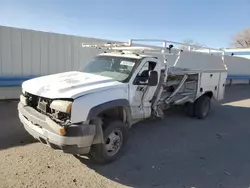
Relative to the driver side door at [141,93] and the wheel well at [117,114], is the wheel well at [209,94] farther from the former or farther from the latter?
the wheel well at [117,114]

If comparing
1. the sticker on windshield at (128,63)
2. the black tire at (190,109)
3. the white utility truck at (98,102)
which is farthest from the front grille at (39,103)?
the black tire at (190,109)

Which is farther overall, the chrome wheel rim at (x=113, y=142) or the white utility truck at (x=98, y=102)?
the chrome wheel rim at (x=113, y=142)

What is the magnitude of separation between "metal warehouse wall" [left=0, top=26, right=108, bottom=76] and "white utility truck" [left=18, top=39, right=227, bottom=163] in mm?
3247

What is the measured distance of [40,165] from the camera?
4145 mm

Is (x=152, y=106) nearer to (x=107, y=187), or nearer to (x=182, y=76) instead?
(x=182, y=76)

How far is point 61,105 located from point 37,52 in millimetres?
5549

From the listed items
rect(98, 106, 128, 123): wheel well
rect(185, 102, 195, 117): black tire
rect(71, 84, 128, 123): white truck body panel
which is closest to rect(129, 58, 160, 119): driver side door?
rect(98, 106, 128, 123): wheel well

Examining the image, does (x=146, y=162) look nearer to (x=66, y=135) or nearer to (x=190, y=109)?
(x=66, y=135)

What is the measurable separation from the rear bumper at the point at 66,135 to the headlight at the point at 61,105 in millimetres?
240

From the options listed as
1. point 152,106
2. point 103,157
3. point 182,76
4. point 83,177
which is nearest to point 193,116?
point 182,76

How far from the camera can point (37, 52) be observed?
8.59 m

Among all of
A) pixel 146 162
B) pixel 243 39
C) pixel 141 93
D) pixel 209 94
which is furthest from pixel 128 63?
pixel 243 39

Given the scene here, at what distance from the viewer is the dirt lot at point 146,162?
3840mm

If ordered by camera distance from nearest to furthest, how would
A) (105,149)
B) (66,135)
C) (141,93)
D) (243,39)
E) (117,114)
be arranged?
(66,135) < (105,149) < (117,114) < (141,93) < (243,39)
